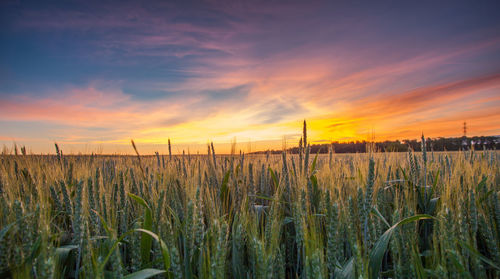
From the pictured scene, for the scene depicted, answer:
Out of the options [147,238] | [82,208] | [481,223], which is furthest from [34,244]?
[481,223]

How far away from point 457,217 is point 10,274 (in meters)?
2.74

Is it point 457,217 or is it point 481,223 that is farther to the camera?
point 481,223

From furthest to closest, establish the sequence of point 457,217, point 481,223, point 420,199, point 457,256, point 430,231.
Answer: point 420,199, point 430,231, point 481,223, point 457,217, point 457,256

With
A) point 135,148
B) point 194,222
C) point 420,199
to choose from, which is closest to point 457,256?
point 194,222

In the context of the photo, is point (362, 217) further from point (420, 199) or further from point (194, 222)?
point (420, 199)

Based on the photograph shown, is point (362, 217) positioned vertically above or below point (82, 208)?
below

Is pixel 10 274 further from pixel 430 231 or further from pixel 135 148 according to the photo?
pixel 430 231

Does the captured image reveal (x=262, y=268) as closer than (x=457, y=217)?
Yes

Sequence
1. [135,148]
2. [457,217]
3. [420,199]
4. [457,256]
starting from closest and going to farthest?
1. [457,256]
2. [457,217]
3. [420,199]
4. [135,148]

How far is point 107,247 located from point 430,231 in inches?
121

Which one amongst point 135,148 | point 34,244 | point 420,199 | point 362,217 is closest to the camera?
point 34,244

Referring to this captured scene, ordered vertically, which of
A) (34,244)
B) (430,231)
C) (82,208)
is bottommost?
(430,231)

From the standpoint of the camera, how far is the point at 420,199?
276 centimetres

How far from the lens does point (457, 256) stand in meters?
1.26
